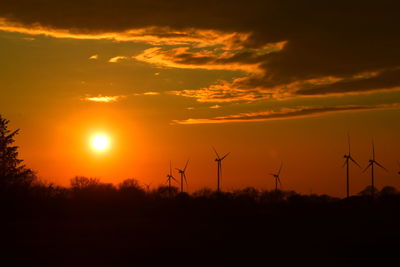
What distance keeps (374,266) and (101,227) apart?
3473cm

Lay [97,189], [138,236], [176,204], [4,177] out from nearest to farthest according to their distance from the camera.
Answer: [138,236]
[4,177]
[176,204]
[97,189]

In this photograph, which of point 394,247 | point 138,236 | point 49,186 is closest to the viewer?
point 394,247

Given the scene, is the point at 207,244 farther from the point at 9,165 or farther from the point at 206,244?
the point at 9,165

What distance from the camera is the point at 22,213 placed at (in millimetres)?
91562

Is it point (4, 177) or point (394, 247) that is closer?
point (394, 247)

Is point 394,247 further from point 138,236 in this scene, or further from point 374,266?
point 138,236

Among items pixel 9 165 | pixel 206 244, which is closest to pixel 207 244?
pixel 206 244

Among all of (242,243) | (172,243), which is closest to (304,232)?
(242,243)

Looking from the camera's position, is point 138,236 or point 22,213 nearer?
point 138,236

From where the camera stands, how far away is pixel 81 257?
4819 cm

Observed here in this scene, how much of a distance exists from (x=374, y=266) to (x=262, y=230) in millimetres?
24654

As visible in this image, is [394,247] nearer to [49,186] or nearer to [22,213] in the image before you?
[22,213]

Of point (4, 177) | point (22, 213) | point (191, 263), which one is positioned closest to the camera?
point (191, 263)

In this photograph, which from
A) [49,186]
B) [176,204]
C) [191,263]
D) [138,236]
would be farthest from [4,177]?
[191,263]
